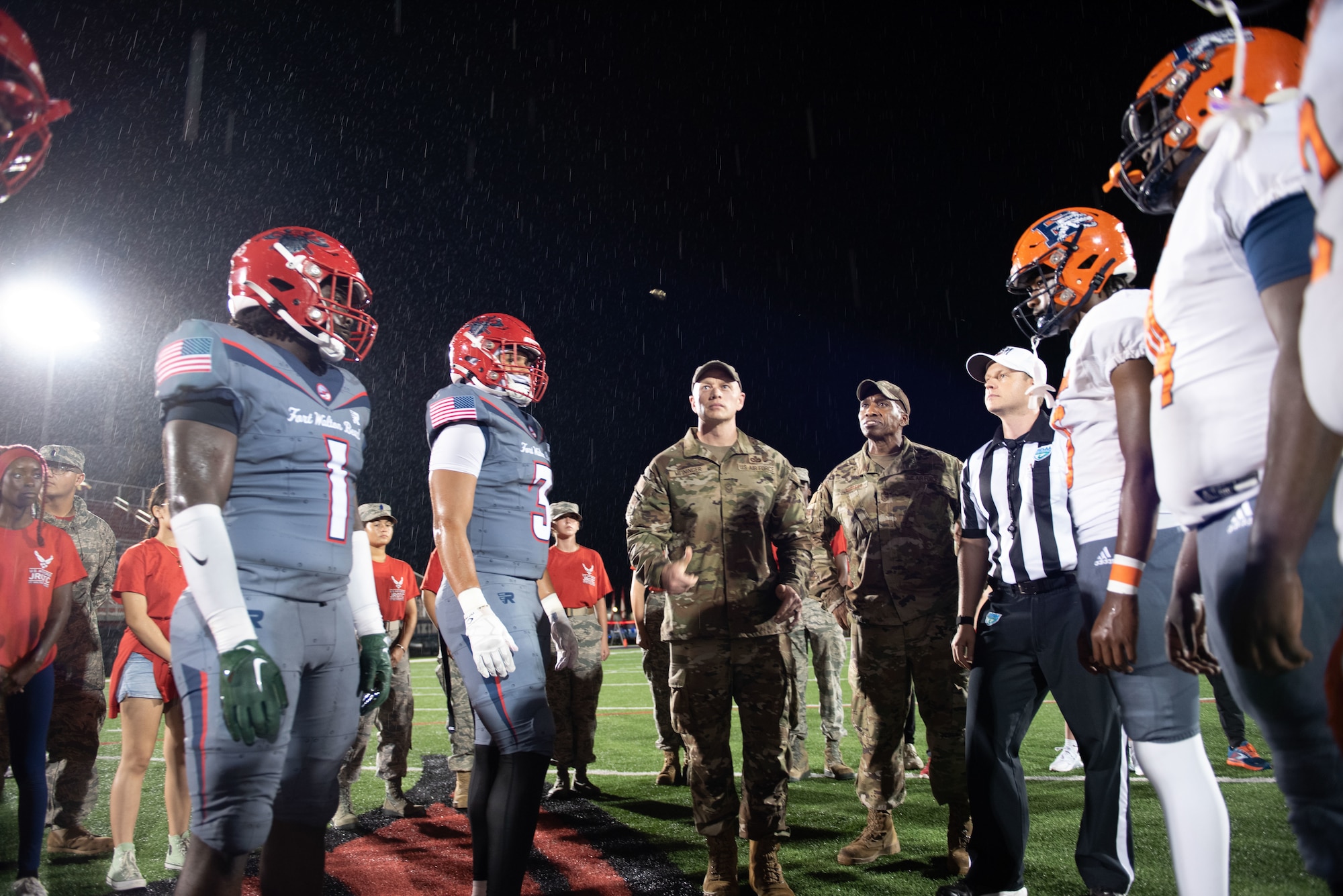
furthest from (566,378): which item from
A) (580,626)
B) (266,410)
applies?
(266,410)

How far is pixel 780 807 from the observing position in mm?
3812

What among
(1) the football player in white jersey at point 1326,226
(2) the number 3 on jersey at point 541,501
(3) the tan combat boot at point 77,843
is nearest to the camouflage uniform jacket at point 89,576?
(3) the tan combat boot at point 77,843

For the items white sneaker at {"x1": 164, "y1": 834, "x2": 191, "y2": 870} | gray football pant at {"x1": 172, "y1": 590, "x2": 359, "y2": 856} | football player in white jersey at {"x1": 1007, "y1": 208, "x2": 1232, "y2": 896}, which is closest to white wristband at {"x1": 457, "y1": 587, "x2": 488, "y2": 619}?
gray football pant at {"x1": 172, "y1": 590, "x2": 359, "y2": 856}

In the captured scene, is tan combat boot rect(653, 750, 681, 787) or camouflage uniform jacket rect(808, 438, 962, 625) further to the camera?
tan combat boot rect(653, 750, 681, 787)

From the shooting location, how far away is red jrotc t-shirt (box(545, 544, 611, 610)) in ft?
26.2

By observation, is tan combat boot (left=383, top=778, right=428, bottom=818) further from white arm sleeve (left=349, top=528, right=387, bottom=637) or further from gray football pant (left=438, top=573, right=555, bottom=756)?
white arm sleeve (left=349, top=528, right=387, bottom=637)

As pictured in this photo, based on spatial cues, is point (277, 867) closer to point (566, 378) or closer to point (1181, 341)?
point (1181, 341)

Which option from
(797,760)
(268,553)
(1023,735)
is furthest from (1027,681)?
(797,760)

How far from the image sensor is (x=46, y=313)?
63.1 ft

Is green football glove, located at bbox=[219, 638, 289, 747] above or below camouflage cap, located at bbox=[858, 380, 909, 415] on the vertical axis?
below

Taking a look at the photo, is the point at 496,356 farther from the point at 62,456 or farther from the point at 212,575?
the point at 62,456

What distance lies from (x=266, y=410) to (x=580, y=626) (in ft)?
18.0

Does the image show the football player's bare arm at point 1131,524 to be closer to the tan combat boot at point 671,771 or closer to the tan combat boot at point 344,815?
the tan combat boot at point 671,771

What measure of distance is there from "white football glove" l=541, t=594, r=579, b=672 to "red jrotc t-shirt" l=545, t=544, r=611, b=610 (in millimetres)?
3664
